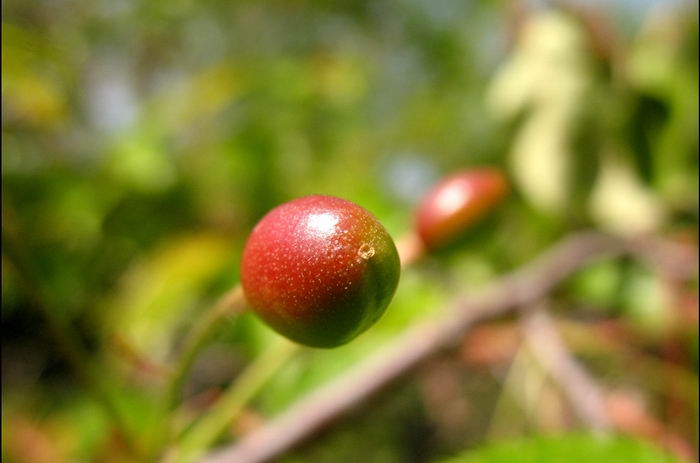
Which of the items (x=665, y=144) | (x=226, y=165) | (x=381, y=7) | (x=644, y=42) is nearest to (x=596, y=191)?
(x=665, y=144)

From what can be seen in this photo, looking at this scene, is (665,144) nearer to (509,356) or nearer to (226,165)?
(509,356)

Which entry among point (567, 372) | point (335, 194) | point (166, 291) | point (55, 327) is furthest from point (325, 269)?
point (335, 194)

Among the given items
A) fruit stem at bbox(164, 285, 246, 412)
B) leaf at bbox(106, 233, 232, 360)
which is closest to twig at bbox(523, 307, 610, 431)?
fruit stem at bbox(164, 285, 246, 412)

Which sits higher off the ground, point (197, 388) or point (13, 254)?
point (197, 388)

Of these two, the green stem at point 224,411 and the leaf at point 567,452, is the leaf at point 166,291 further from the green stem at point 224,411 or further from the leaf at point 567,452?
the leaf at point 567,452

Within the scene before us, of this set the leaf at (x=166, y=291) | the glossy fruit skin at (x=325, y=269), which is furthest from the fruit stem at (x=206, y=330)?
the leaf at (x=166, y=291)

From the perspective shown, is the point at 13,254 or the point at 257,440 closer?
the point at 13,254

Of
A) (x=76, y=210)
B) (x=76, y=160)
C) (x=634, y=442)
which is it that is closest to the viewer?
(x=634, y=442)

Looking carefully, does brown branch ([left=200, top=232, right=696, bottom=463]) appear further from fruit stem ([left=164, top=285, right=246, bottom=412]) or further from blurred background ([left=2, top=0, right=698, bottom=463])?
fruit stem ([left=164, top=285, right=246, bottom=412])

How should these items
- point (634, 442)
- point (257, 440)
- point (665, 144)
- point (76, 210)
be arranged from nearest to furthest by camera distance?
1. point (634, 442)
2. point (257, 440)
3. point (665, 144)
4. point (76, 210)
